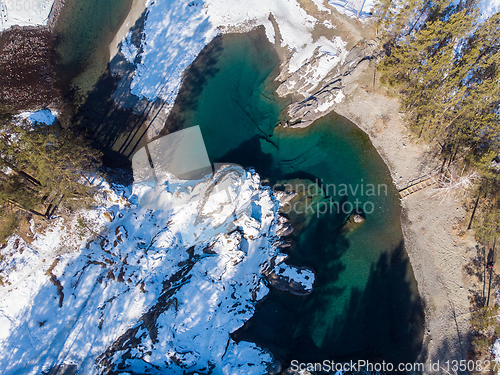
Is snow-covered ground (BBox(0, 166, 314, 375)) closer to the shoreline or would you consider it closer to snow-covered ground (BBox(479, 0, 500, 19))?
the shoreline

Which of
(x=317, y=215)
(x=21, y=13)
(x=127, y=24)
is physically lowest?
(x=317, y=215)

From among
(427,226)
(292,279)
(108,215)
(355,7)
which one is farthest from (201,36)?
(427,226)

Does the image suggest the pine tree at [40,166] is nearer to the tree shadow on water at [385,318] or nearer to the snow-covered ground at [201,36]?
the snow-covered ground at [201,36]

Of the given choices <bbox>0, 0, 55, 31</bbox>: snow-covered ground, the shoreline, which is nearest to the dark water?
→ the shoreline

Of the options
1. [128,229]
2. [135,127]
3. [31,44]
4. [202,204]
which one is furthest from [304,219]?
[31,44]

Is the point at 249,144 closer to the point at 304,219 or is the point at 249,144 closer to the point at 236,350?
the point at 304,219

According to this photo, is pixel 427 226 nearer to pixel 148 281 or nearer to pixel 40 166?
pixel 148 281

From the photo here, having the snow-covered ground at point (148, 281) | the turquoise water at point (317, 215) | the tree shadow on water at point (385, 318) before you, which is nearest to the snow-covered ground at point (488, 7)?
the turquoise water at point (317, 215)
